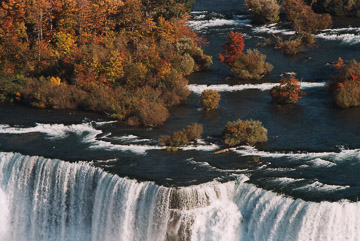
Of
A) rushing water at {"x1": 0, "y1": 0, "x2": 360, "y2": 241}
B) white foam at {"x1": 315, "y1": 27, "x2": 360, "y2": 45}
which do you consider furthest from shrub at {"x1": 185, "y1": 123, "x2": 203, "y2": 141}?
white foam at {"x1": 315, "y1": 27, "x2": 360, "y2": 45}

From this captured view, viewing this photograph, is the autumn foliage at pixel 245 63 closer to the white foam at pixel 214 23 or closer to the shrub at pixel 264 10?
the shrub at pixel 264 10

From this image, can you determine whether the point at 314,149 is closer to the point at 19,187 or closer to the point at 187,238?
the point at 187,238

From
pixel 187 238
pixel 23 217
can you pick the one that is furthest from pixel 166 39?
pixel 187 238

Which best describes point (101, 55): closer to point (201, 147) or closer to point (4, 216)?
point (201, 147)

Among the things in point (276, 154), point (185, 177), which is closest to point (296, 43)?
point (276, 154)

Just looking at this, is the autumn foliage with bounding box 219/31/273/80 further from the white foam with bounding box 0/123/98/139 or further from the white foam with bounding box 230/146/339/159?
the white foam with bounding box 230/146/339/159

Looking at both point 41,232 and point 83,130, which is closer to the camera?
point 41,232

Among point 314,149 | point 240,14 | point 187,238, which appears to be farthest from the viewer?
point 240,14
